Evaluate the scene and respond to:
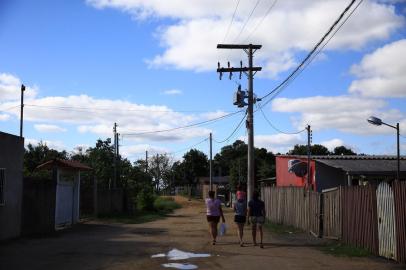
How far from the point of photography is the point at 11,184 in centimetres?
1866

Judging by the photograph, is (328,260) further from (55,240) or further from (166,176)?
(166,176)

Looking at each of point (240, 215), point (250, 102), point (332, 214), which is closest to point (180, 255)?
point (240, 215)

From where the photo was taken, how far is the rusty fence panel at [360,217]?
46.7 ft

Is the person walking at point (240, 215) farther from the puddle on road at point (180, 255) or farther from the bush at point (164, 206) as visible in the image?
the bush at point (164, 206)

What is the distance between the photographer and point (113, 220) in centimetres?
3041

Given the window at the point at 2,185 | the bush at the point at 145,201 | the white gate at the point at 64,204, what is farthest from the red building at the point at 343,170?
the window at the point at 2,185

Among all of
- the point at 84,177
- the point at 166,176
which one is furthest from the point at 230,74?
the point at 166,176

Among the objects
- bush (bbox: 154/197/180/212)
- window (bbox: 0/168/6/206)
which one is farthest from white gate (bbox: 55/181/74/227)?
bush (bbox: 154/197/180/212)

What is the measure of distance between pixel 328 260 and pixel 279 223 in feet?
49.0

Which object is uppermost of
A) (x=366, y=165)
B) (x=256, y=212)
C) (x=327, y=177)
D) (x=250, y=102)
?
(x=250, y=102)

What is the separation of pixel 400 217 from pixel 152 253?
6.21m

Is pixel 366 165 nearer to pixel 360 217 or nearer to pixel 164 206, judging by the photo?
pixel 360 217

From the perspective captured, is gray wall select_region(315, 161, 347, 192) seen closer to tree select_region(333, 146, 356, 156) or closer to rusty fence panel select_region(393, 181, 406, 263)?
rusty fence panel select_region(393, 181, 406, 263)

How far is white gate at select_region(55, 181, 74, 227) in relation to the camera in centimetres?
2366
